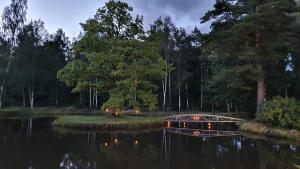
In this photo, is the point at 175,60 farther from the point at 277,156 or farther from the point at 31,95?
the point at 277,156

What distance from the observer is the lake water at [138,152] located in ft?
45.4

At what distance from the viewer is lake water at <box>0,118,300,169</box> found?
544 inches

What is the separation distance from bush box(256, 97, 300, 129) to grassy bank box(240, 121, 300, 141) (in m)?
0.50

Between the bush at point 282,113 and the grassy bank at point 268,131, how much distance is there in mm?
505

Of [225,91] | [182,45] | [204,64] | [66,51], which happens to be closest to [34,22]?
[66,51]

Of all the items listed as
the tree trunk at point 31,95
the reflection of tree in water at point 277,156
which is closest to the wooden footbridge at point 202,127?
the reflection of tree in water at point 277,156

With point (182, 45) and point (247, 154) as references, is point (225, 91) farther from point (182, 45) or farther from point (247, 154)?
point (247, 154)

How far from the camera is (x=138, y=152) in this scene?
17203 mm

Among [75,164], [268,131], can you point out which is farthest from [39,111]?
[75,164]

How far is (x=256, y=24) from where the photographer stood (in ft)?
84.4

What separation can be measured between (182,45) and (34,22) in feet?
77.4

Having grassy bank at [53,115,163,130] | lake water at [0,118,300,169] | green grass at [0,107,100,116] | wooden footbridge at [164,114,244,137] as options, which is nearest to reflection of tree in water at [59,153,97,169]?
lake water at [0,118,300,169]

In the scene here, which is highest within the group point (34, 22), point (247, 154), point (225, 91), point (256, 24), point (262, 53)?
point (34, 22)

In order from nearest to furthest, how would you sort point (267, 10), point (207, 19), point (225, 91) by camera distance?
point (267, 10) < point (207, 19) < point (225, 91)
